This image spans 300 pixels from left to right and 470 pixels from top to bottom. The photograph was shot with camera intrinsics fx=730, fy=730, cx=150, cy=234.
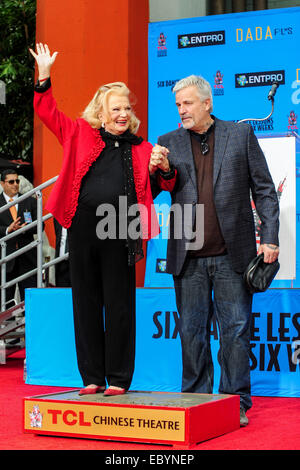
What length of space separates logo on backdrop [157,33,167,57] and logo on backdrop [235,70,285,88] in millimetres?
768

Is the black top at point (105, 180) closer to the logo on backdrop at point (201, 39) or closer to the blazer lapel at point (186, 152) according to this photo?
the blazer lapel at point (186, 152)

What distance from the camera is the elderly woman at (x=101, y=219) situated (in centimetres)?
306

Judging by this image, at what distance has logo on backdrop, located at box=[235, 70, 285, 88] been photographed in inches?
Answer: 256

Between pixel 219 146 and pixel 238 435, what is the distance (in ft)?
4.06

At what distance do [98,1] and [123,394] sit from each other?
462 centimetres

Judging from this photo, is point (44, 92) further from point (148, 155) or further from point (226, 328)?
point (226, 328)

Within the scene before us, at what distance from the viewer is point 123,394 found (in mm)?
3057

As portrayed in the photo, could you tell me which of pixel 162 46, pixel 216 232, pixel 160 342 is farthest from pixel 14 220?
pixel 216 232

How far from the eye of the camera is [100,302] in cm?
312

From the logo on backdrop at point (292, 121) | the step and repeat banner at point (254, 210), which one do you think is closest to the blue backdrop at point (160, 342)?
the step and repeat banner at point (254, 210)

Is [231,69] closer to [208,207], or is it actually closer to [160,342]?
[160,342]

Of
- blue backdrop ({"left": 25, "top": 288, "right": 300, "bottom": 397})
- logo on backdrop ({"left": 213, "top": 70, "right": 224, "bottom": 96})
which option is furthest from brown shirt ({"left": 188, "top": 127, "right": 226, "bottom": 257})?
logo on backdrop ({"left": 213, "top": 70, "right": 224, "bottom": 96})

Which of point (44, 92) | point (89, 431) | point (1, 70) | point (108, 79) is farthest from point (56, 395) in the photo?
point (1, 70)

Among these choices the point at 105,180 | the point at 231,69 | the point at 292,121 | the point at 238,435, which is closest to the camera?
the point at 238,435
